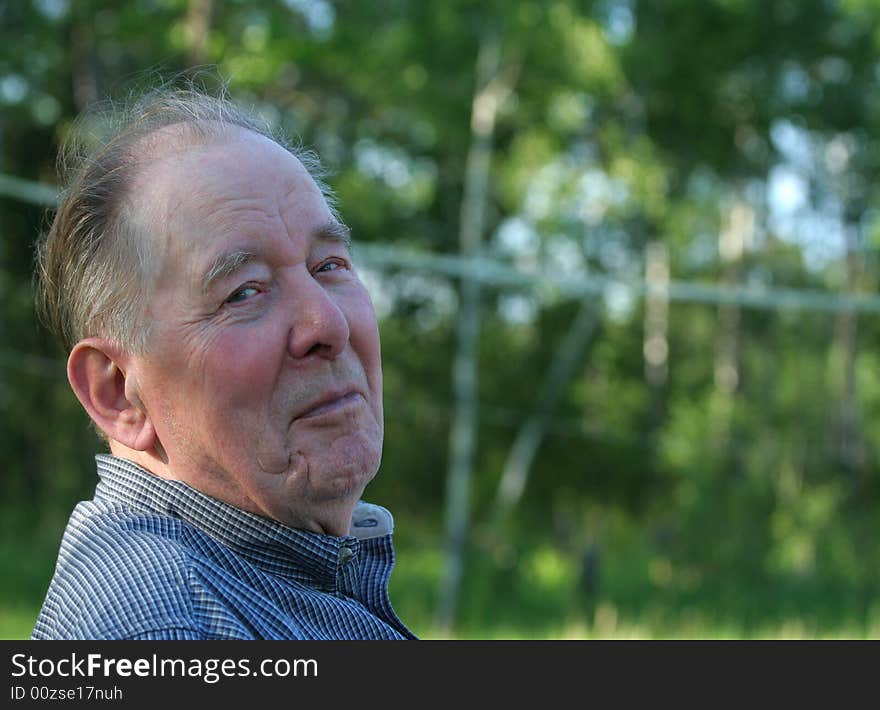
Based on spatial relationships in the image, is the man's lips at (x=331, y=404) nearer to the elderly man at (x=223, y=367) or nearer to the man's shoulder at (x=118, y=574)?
the elderly man at (x=223, y=367)

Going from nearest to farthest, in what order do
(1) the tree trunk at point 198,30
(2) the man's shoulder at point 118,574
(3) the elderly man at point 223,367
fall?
(2) the man's shoulder at point 118,574 < (3) the elderly man at point 223,367 < (1) the tree trunk at point 198,30

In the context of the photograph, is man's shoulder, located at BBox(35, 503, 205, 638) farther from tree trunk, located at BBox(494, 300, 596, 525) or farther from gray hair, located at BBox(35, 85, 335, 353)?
tree trunk, located at BBox(494, 300, 596, 525)

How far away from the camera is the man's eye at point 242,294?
1.12 metres

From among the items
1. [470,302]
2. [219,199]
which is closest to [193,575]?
[219,199]

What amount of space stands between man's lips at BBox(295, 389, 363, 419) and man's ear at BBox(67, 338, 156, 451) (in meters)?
0.17

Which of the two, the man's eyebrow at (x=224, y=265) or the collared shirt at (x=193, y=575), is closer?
the collared shirt at (x=193, y=575)

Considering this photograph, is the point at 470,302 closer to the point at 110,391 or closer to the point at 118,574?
the point at 110,391

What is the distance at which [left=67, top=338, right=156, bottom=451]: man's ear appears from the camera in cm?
117

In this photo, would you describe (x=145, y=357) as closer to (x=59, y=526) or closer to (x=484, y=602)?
(x=484, y=602)

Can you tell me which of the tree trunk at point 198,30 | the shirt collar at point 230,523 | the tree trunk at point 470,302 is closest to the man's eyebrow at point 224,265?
the shirt collar at point 230,523

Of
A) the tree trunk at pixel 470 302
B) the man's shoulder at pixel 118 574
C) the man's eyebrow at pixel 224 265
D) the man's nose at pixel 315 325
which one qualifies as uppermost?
the tree trunk at pixel 470 302

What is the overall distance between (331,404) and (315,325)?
0.09m

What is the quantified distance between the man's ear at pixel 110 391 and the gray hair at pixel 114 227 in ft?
0.06
